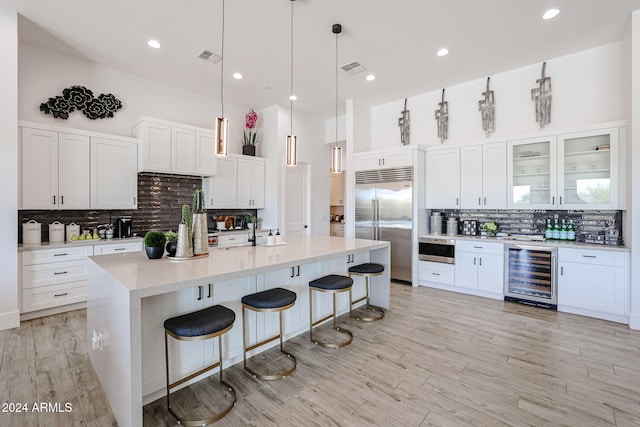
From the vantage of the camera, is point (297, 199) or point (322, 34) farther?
point (297, 199)

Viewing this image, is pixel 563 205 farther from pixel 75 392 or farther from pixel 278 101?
pixel 75 392

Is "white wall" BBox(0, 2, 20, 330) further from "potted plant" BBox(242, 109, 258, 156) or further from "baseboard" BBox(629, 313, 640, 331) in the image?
"baseboard" BBox(629, 313, 640, 331)

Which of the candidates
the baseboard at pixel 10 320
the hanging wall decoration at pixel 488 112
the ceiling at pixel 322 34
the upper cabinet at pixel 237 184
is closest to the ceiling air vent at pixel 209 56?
the ceiling at pixel 322 34

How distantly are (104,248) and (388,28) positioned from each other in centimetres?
445

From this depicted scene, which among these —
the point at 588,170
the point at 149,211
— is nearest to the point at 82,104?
the point at 149,211

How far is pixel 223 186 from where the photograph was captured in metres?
5.33

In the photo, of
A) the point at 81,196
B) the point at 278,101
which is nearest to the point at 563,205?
the point at 278,101

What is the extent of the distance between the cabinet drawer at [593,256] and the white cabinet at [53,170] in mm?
6228

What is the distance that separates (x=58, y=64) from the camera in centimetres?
395

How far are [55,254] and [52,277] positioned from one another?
27 centimetres

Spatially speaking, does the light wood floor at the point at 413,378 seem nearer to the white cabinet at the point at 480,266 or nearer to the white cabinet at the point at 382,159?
the white cabinet at the point at 480,266

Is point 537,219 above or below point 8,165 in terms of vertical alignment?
below

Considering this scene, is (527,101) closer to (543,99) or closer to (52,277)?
(543,99)

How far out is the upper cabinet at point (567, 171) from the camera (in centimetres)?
357
